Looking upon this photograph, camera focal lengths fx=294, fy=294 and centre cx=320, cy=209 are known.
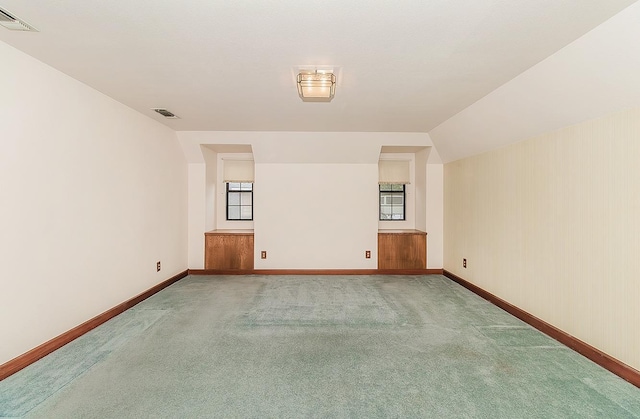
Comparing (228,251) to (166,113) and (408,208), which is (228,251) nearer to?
(166,113)

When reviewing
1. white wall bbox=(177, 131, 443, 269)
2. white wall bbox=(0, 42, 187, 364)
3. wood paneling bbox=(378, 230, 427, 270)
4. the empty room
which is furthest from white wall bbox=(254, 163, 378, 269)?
white wall bbox=(0, 42, 187, 364)

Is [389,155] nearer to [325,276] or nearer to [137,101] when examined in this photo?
[325,276]

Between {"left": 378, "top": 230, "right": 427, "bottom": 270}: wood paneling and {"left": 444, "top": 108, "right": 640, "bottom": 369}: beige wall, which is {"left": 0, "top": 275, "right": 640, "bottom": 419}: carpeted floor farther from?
{"left": 378, "top": 230, "right": 427, "bottom": 270}: wood paneling

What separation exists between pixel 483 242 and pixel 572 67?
2278 millimetres

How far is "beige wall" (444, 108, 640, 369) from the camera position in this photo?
6.58 feet

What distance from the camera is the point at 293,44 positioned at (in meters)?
1.92

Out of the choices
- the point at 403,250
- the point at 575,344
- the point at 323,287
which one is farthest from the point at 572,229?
the point at 323,287

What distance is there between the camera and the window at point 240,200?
550 cm

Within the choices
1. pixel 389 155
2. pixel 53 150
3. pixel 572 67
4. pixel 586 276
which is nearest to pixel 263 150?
pixel 389 155

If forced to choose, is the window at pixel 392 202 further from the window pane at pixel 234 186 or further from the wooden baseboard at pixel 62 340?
the wooden baseboard at pixel 62 340

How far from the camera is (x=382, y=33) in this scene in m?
1.79

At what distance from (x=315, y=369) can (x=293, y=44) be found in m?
2.24

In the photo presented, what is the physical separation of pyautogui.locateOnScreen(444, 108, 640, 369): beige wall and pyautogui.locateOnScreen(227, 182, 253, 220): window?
3.80 m

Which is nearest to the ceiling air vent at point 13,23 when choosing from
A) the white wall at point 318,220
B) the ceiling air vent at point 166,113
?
the ceiling air vent at point 166,113
